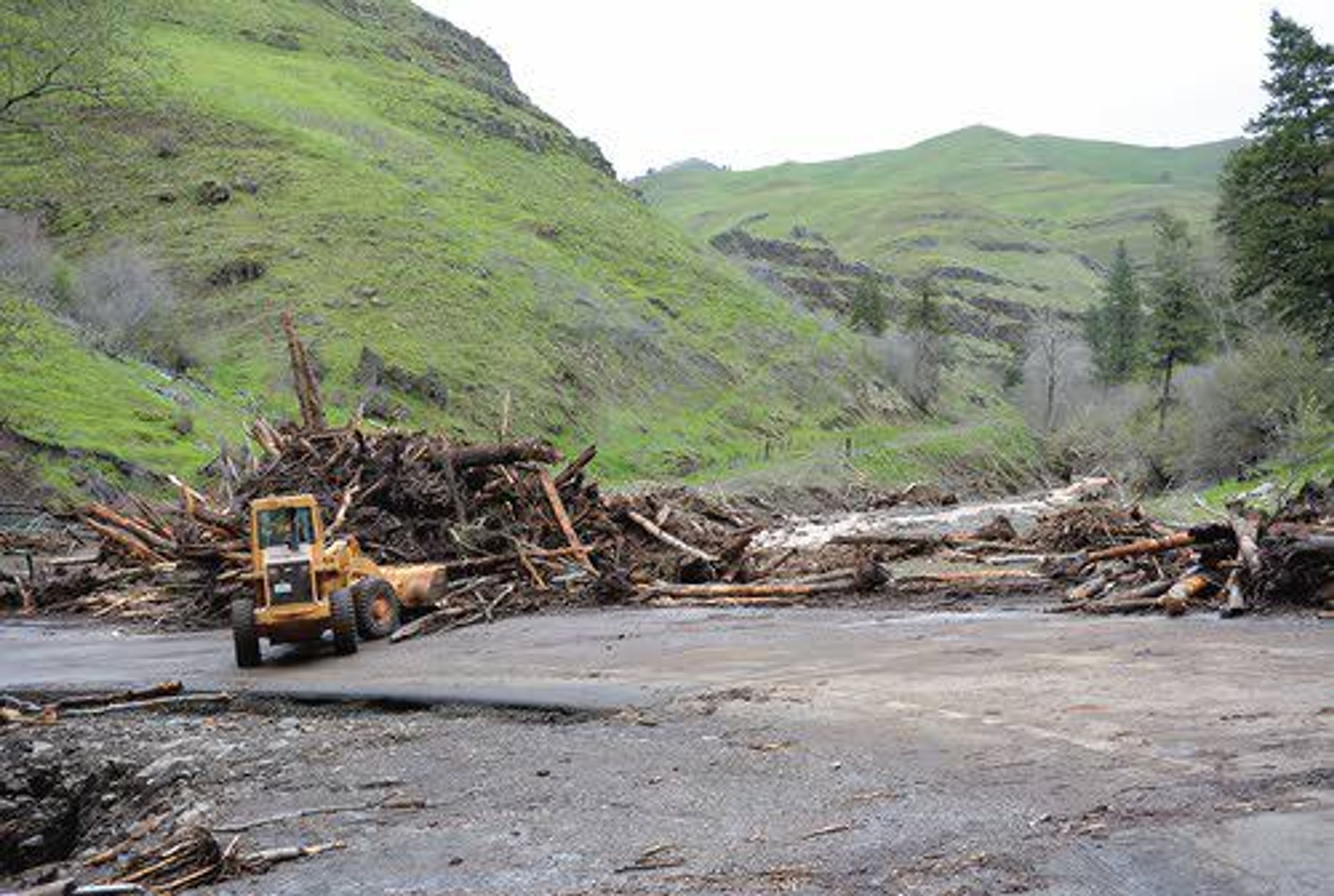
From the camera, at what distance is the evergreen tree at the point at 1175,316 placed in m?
63.0

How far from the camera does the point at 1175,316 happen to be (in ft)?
209

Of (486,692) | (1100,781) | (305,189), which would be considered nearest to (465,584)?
(486,692)

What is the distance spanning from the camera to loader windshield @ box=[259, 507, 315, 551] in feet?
47.7

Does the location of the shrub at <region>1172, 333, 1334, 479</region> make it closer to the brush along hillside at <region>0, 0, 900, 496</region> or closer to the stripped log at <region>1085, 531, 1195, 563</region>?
the brush along hillside at <region>0, 0, 900, 496</region>

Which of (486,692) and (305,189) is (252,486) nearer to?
(486,692)

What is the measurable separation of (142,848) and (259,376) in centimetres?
4810

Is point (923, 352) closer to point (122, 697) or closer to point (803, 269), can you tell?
point (803, 269)

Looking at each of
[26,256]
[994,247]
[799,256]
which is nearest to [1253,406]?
[26,256]

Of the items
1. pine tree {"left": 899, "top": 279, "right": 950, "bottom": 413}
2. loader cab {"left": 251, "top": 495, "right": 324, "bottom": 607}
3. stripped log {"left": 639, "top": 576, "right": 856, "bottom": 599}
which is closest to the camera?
loader cab {"left": 251, "top": 495, "right": 324, "bottom": 607}

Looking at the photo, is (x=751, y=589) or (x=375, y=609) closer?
(x=375, y=609)

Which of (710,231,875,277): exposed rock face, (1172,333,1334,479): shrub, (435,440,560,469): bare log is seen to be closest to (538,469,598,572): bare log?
(435,440,560,469): bare log

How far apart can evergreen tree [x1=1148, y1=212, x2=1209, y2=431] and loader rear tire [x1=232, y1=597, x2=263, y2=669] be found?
55.5 m

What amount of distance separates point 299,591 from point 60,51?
827 inches

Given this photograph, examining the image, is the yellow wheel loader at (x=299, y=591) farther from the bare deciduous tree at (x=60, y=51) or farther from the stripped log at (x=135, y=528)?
the bare deciduous tree at (x=60, y=51)
